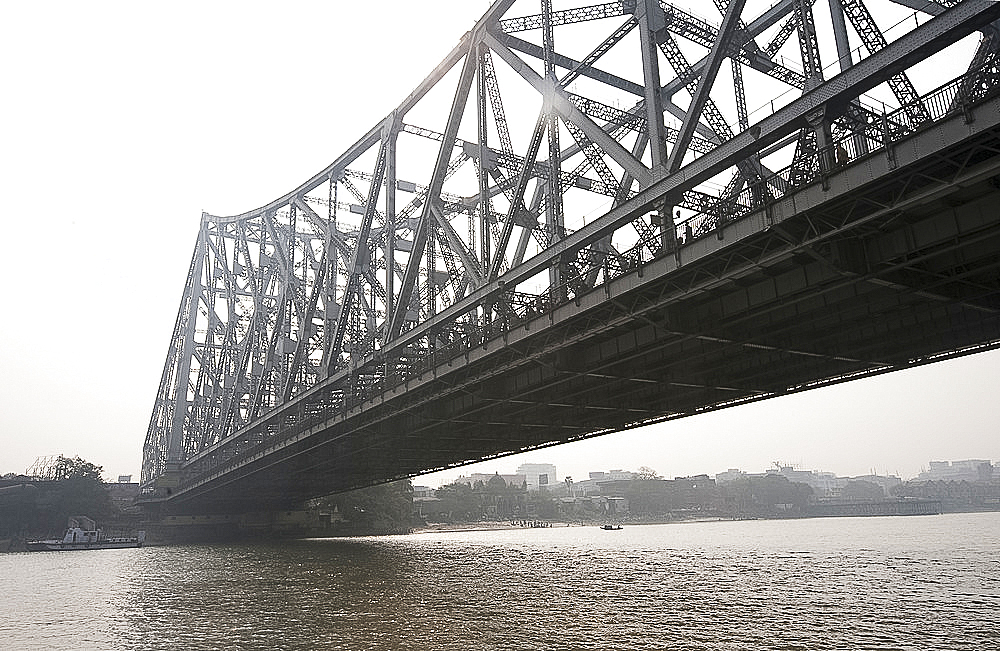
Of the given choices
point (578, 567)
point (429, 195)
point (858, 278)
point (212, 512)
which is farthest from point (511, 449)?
point (212, 512)

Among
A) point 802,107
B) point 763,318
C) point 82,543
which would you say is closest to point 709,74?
point 802,107

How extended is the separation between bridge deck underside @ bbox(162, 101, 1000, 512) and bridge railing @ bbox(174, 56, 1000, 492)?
0.50m

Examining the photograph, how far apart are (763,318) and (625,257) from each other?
6621mm

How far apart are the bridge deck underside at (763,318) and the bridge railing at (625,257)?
0.50 m

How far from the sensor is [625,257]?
99.3 feet

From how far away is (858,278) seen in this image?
24500 mm

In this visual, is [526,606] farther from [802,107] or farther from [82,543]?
[82,543]

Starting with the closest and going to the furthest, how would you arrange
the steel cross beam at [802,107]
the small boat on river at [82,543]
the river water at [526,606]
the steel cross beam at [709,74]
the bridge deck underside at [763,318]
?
the steel cross beam at [802,107] < the bridge deck underside at [763,318] < the river water at [526,606] < the steel cross beam at [709,74] < the small boat on river at [82,543]

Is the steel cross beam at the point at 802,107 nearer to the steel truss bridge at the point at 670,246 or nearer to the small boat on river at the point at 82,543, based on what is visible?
the steel truss bridge at the point at 670,246

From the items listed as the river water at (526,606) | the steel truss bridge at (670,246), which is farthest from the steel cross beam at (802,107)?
the river water at (526,606)

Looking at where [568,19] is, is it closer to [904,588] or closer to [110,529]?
[904,588]

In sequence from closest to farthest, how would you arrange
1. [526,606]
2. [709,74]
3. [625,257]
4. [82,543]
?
[709,74]
[625,257]
[526,606]
[82,543]

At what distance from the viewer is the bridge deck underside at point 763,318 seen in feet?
71.2

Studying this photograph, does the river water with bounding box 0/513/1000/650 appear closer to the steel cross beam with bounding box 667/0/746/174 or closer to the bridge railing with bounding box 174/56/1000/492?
the bridge railing with bounding box 174/56/1000/492
